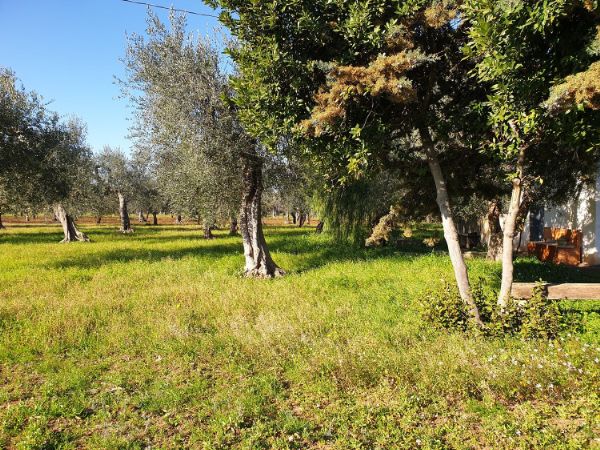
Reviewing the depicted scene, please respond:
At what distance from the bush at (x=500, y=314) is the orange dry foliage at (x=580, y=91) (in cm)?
326

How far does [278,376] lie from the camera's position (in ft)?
19.2

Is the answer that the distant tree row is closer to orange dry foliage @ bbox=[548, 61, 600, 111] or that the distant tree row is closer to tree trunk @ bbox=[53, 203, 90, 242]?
orange dry foliage @ bbox=[548, 61, 600, 111]

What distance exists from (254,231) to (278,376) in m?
8.41

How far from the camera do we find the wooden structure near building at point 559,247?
1636 centimetres

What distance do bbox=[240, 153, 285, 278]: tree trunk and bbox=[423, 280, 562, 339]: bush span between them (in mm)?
7323

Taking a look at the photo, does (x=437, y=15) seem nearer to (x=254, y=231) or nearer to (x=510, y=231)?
(x=510, y=231)

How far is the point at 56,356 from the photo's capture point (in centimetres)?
672

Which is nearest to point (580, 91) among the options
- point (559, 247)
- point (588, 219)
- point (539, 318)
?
point (539, 318)

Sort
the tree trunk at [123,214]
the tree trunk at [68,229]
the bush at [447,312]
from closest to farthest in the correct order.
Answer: the bush at [447,312] → the tree trunk at [68,229] → the tree trunk at [123,214]

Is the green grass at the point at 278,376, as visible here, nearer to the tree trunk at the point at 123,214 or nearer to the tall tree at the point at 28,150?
the tall tree at the point at 28,150

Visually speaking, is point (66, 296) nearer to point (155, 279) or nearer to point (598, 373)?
point (155, 279)

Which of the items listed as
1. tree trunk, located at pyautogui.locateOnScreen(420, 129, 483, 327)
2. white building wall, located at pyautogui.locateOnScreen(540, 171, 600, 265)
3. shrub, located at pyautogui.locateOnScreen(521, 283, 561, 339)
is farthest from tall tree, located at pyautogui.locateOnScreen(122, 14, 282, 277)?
white building wall, located at pyautogui.locateOnScreen(540, 171, 600, 265)

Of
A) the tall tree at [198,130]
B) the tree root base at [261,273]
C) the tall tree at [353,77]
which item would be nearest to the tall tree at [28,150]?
the tall tree at [198,130]

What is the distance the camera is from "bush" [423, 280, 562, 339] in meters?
6.54
